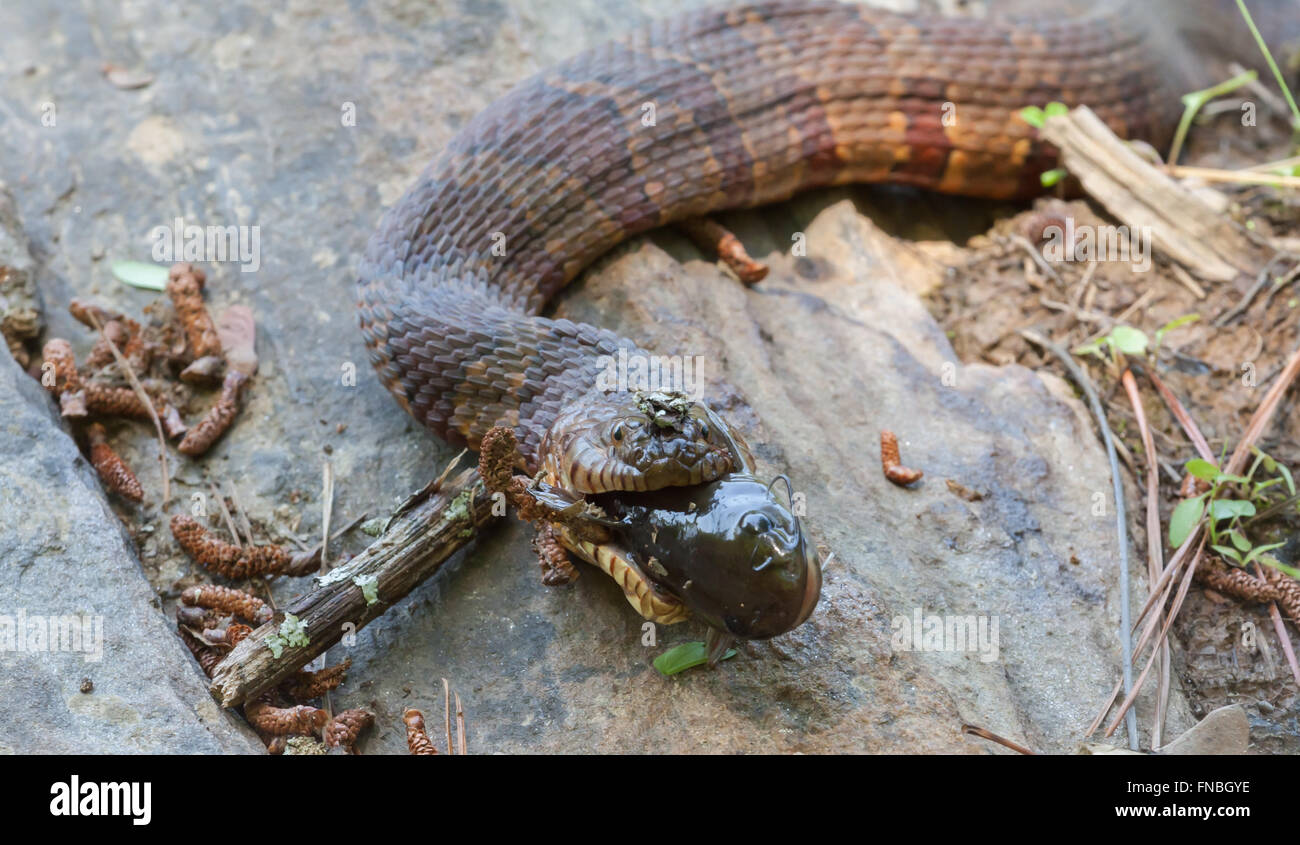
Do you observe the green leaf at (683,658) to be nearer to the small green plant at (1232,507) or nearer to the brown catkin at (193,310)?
the small green plant at (1232,507)

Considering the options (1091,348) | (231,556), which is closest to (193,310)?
(231,556)

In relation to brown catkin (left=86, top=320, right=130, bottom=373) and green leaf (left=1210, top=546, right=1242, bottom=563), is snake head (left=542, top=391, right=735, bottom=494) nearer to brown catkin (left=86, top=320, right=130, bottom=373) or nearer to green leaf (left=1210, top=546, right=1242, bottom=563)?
green leaf (left=1210, top=546, right=1242, bottom=563)

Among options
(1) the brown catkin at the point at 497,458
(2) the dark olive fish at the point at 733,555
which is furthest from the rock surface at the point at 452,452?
(1) the brown catkin at the point at 497,458

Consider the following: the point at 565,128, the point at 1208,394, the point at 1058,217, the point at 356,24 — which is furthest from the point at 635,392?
the point at 356,24

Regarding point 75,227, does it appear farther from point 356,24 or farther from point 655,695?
point 655,695

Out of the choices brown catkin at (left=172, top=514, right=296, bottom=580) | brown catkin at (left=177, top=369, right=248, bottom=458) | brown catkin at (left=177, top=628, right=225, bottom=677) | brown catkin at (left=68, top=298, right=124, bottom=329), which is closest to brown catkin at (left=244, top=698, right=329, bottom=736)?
brown catkin at (left=177, top=628, right=225, bottom=677)

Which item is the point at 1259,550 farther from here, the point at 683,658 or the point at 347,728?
the point at 347,728

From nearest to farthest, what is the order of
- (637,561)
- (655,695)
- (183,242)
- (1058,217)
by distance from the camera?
1. (637,561)
2. (655,695)
3. (183,242)
4. (1058,217)
